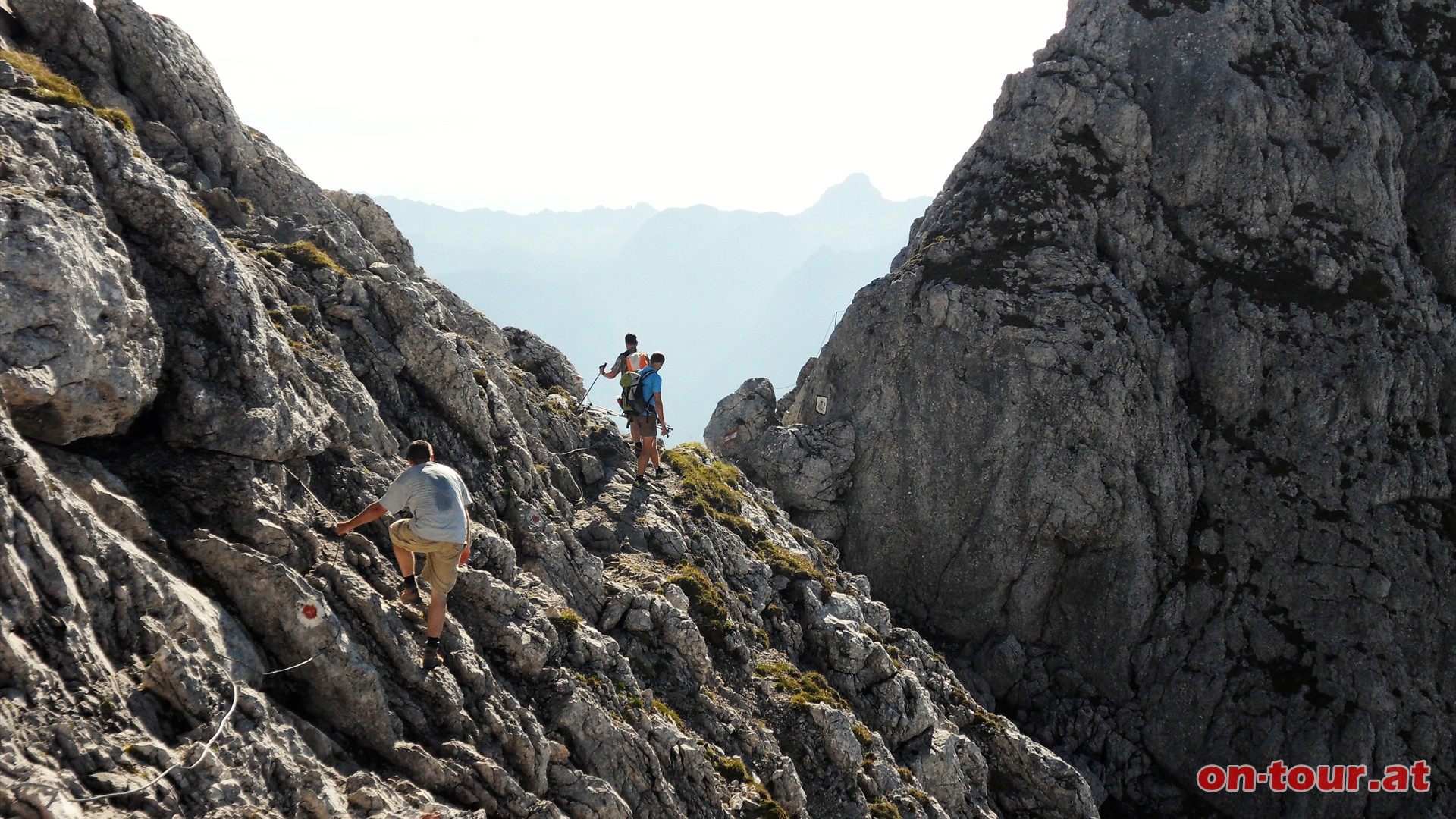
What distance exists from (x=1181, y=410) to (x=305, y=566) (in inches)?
1597

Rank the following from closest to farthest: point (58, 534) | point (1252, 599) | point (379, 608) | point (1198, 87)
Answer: point (58, 534) → point (379, 608) → point (1252, 599) → point (1198, 87)

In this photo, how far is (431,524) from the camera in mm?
14883

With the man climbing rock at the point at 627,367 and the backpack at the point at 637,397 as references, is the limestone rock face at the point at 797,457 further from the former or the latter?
the backpack at the point at 637,397

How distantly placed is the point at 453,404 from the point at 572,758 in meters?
9.31

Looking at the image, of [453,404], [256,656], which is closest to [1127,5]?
[453,404]

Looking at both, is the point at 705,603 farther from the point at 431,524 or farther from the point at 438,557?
the point at 431,524

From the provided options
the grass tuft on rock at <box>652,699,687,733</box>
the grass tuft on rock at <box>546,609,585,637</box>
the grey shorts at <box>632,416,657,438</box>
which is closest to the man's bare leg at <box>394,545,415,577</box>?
the grass tuft on rock at <box>546,609,585,637</box>

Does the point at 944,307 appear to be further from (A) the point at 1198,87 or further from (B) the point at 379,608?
(B) the point at 379,608

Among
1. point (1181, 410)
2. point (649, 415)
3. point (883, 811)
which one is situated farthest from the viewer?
point (1181, 410)

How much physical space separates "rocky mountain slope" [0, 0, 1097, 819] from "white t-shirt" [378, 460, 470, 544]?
63.7 inches

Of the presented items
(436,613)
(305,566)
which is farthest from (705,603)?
(305,566)

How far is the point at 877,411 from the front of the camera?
43.7 m

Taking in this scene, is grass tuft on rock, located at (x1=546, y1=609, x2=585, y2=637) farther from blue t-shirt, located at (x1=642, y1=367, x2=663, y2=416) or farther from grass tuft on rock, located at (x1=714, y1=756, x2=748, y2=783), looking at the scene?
blue t-shirt, located at (x1=642, y1=367, x2=663, y2=416)

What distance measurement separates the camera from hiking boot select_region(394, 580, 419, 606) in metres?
15.7
